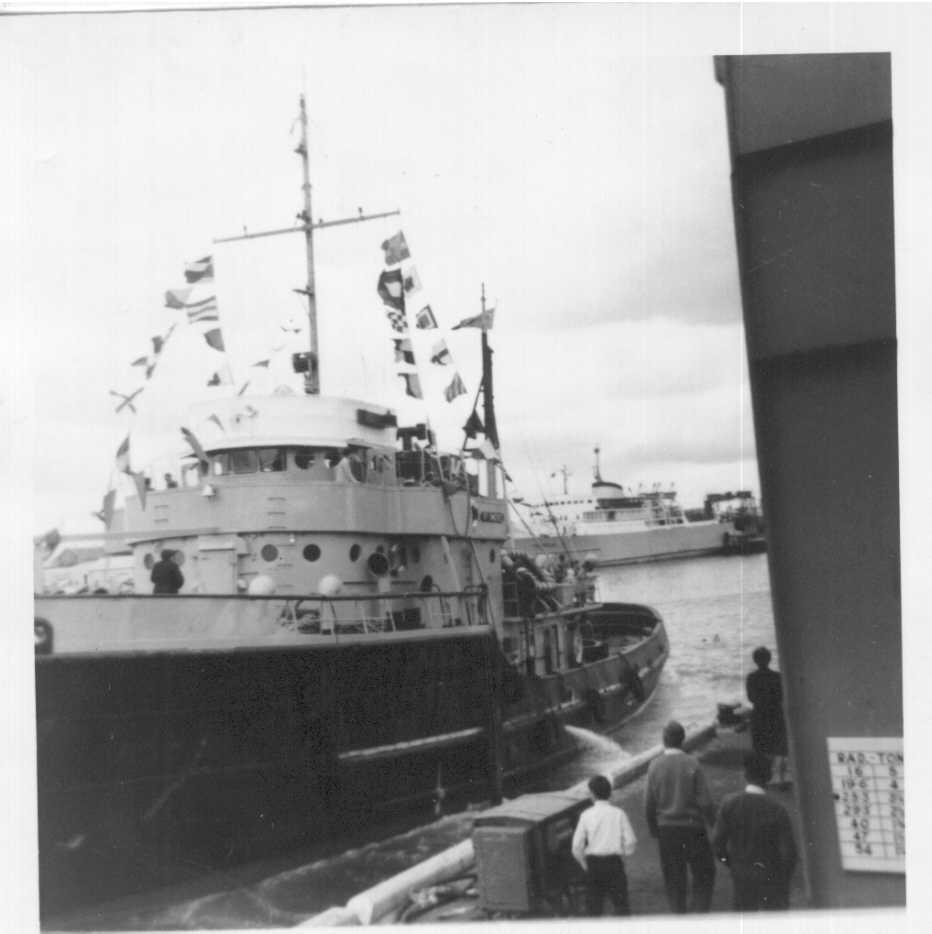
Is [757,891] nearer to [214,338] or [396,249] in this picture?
[396,249]

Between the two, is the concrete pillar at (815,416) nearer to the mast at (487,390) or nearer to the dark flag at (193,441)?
the mast at (487,390)

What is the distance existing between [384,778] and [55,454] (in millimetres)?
3837

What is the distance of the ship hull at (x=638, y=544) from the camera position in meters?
9.12

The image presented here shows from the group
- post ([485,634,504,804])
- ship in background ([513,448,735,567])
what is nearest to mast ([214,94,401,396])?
ship in background ([513,448,735,567])

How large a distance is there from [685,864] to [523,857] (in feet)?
3.14

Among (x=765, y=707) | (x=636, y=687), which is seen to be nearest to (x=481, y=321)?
(x=765, y=707)

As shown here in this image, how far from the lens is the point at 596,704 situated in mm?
11672

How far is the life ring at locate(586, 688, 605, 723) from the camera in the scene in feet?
37.6

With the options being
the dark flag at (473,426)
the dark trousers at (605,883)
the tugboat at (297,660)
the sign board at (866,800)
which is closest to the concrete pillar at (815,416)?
the sign board at (866,800)

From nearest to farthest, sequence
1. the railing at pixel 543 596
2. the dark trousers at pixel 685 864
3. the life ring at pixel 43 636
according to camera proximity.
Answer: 1. the dark trousers at pixel 685 864
2. the life ring at pixel 43 636
3. the railing at pixel 543 596

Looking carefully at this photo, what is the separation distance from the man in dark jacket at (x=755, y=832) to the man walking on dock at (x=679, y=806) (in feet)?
0.60

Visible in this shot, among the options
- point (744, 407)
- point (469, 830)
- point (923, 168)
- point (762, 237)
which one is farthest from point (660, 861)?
point (923, 168)

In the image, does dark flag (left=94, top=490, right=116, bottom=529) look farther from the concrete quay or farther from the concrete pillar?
the concrete pillar

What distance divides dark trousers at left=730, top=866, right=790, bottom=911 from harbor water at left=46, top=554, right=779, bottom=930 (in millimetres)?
1586
